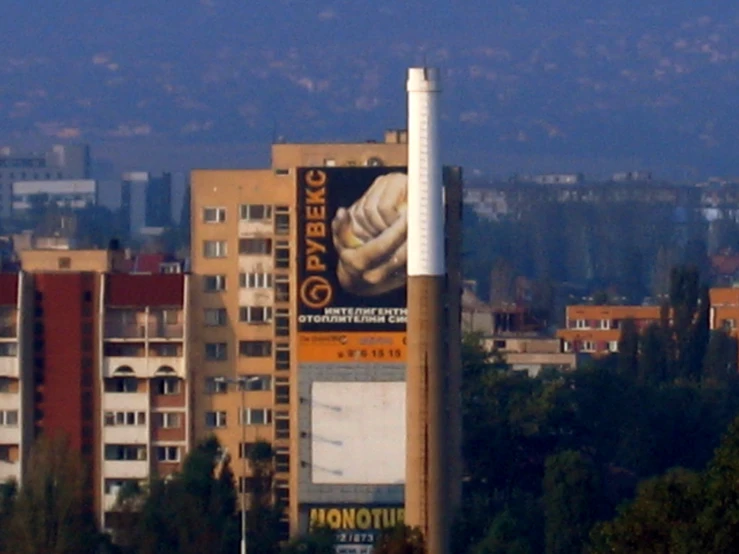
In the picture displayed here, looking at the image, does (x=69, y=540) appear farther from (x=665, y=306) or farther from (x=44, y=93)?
(x=44, y=93)

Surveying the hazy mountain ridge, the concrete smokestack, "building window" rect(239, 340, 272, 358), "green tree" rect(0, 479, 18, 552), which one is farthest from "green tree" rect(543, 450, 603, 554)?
the hazy mountain ridge

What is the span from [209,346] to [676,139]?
95.6 m

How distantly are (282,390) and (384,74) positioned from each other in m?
104

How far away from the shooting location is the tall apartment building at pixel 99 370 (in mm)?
32688

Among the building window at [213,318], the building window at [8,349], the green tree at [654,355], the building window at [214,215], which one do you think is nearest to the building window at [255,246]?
the building window at [214,215]

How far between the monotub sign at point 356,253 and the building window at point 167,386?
1.68 meters

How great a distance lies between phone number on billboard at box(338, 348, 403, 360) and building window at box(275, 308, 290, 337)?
928mm

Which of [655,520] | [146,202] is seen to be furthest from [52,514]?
[146,202]

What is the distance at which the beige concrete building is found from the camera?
33000mm

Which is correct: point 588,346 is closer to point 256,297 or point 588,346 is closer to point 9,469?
point 256,297

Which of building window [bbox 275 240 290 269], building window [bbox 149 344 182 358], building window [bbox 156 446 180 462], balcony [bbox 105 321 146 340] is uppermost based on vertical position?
building window [bbox 275 240 290 269]

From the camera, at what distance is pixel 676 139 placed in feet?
418

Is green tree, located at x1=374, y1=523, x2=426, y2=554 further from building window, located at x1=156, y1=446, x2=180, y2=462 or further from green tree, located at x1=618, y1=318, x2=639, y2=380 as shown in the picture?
green tree, located at x1=618, y1=318, x2=639, y2=380

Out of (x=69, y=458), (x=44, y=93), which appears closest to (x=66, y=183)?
(x=44, y=93)
